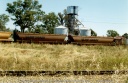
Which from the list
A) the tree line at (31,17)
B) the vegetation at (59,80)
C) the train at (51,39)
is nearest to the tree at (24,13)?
the tree line at (31,17)

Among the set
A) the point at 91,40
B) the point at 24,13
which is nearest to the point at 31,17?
the point at 24,13

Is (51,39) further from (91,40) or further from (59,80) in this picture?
(59,80)

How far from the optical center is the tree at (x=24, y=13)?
2605 inches

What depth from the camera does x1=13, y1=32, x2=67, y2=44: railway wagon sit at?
97.7 feet

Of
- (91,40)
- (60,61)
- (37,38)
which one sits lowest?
(60,61)

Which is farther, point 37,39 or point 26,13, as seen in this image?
point 26,13

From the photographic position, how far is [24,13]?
223 ft

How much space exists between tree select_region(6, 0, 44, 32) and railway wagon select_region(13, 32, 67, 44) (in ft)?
115

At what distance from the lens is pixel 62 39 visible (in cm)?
3284

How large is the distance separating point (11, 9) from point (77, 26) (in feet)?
79.5

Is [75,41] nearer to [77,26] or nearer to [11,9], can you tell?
[77,26]

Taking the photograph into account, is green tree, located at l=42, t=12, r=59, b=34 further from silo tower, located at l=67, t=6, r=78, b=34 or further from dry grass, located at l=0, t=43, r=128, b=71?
dry grass, located at l=0, t=43, r=128, b=71

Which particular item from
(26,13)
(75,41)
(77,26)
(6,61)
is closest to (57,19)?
(26,13)

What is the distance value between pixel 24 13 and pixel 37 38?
38.7 metres
